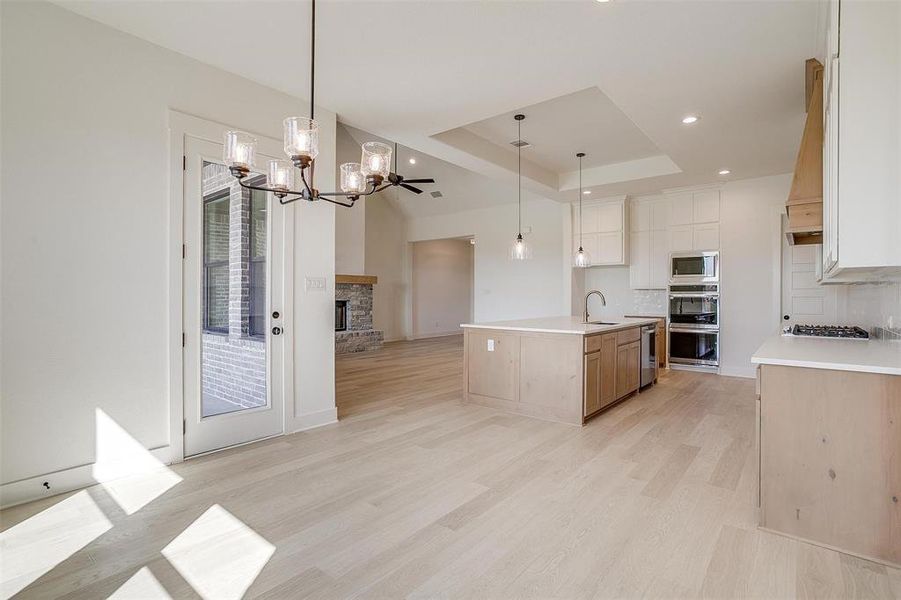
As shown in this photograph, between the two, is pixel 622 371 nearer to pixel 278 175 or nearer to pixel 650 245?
pixel 650 245

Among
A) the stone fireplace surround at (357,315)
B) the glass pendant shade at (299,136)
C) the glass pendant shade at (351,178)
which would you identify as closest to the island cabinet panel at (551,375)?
the glass pendant shade at (351,178)

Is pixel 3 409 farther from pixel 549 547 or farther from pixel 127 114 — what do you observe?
pixel 549 547

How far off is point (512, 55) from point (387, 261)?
804 centimetres

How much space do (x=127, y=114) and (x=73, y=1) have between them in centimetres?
60

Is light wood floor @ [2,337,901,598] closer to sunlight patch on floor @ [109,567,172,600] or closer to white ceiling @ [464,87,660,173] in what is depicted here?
sunlight patch on floor @ [109,567,172,600]

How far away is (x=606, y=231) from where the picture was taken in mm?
7168

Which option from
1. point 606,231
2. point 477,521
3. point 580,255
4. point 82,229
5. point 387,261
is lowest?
point 477,521

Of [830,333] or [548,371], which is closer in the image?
[830,333]

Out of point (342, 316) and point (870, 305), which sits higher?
point (870, 305)

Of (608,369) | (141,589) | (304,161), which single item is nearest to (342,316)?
(608,369)

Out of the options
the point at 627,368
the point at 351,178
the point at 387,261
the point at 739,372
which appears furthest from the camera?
the point at 387,261

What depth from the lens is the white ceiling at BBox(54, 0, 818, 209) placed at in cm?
256

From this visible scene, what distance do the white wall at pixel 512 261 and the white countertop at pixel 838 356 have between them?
5.03m

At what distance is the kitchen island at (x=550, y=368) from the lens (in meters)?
3.98
